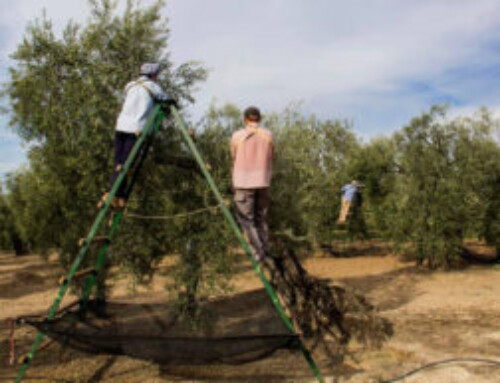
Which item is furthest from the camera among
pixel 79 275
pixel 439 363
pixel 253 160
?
pixel 439 363

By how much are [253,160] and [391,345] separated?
15.3 feet

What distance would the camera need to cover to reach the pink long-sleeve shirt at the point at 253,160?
19.4 ft

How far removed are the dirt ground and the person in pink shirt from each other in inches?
79.5

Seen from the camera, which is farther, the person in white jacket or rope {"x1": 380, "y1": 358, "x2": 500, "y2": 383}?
rope {"x1": 380, "y1": 358, "x2": 500, "y2": 383}

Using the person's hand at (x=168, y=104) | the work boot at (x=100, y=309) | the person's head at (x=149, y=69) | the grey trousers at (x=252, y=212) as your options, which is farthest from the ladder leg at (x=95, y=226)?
the work boot at (x=100, y=309)

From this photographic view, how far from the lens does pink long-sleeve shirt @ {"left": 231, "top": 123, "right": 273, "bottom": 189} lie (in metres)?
5.91

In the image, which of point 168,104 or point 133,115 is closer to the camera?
point 168,104

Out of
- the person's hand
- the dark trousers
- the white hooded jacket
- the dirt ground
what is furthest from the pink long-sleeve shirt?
the dirt ground

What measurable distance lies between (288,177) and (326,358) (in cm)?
399

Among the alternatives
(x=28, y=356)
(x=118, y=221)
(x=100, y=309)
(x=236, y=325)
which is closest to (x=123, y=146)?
(x=118, y=221)

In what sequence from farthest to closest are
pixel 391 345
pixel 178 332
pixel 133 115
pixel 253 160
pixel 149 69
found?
1. pixel 391 345
2. pixel 178 332
3. pixel 253 160
4. pixel 149 69
5. pixel 133 115

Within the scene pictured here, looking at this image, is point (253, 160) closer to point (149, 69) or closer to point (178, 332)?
point (149, 69)

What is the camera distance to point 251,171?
19.5 ft

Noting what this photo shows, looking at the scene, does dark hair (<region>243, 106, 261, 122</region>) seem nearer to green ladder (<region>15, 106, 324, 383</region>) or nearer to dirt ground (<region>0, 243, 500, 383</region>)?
green ladder (<region>15, 106, 324, 383</region>)
